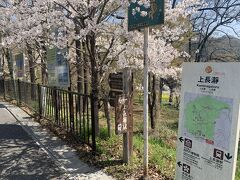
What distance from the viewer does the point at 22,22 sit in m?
7.50

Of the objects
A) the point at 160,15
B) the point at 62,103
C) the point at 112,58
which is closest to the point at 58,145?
the point at 62,103

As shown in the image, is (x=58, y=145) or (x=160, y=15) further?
(x=58, y=145)

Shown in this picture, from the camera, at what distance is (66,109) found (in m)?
7.82

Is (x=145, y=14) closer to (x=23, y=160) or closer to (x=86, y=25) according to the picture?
(x=86, y=25)

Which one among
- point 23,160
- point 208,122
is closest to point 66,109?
point 23,160

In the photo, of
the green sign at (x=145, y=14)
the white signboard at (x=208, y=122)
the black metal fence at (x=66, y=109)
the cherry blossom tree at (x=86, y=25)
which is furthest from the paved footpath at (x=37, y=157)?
the green sign at (x=145, y=14)

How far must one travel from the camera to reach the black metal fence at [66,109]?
6.79 metres

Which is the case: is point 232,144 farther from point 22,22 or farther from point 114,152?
Answer: point 22,22

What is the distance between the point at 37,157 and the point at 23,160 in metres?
0.29

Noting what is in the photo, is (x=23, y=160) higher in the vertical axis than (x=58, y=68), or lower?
lower

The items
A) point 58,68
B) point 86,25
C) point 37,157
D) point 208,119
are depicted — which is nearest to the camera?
point 208,119

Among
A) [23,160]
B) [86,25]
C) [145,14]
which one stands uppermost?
[86,25]

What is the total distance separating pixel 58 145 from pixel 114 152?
1616 mm

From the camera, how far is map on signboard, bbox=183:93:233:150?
3320 mm
